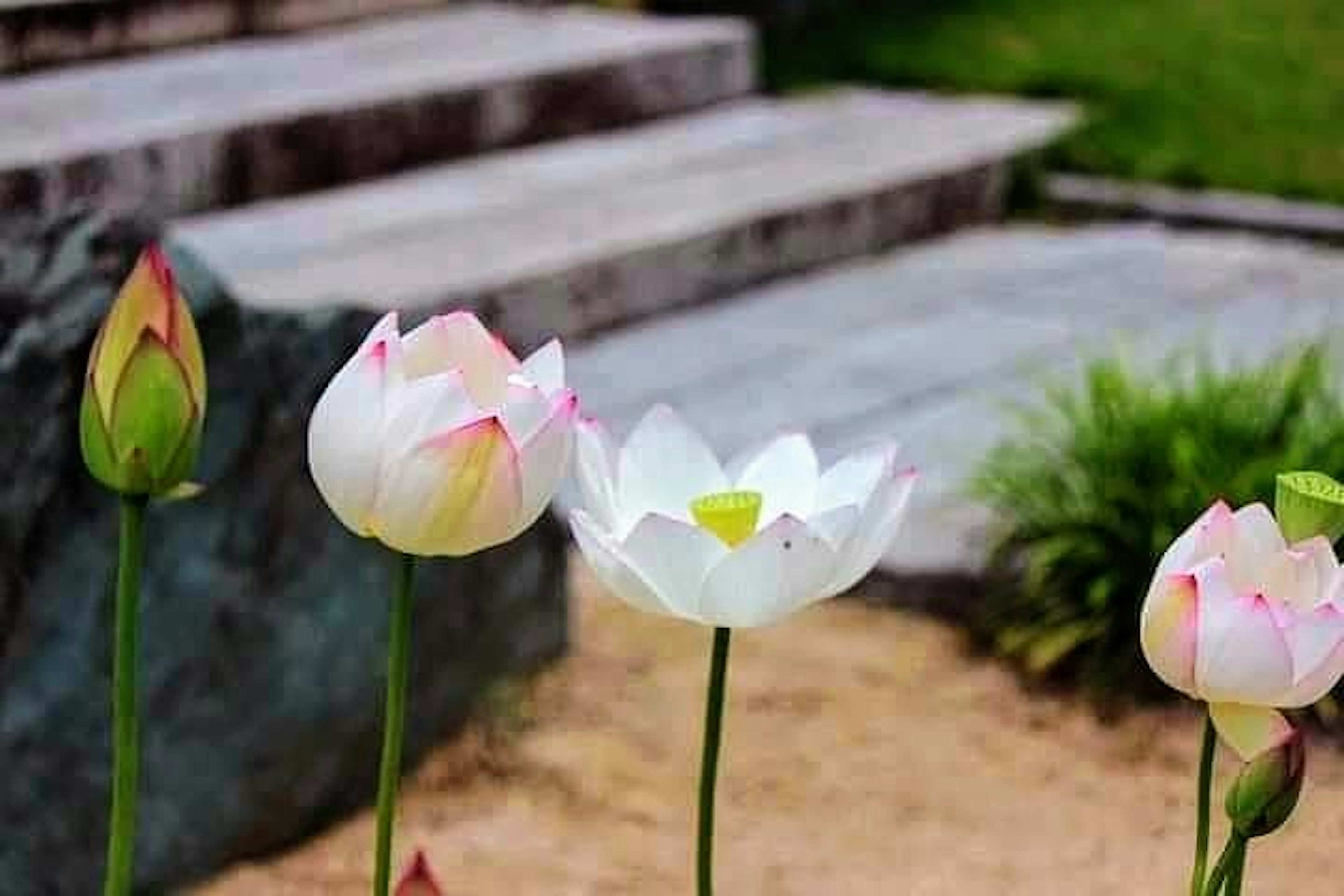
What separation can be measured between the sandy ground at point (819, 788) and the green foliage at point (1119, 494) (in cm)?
8

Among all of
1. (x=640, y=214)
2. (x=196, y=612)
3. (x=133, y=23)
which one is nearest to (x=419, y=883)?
(x=196, y=612)

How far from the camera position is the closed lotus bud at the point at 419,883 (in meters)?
1.00

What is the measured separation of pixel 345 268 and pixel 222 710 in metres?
2.07

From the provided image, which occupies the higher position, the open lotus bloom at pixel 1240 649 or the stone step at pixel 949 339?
the open lotus bloom at pixel 1240 649

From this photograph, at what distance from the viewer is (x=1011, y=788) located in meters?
3.41

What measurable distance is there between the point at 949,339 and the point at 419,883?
4481mm

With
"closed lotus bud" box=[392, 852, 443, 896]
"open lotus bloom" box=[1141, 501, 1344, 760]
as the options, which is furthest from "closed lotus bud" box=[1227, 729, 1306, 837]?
"closed lotus bud" box=[392, 852, 443, 896]

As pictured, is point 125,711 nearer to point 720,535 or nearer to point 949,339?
point 720,535

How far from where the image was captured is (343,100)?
225 inches

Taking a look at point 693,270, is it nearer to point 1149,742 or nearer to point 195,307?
point 1149,742

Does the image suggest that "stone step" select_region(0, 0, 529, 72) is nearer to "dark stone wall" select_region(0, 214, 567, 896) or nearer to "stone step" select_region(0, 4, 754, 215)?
"stone step" select_region(0, 4, 754, 215)

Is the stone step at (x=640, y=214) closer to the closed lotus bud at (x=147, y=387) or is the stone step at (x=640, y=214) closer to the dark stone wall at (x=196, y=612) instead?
the dark stone wall at (x=196, y=612)

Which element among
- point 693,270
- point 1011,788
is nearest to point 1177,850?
point 1011,788

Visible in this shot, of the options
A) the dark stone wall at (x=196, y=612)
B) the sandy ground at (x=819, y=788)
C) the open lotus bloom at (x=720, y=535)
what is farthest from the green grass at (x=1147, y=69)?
the open lotus bloom at (x=720, y=535)
